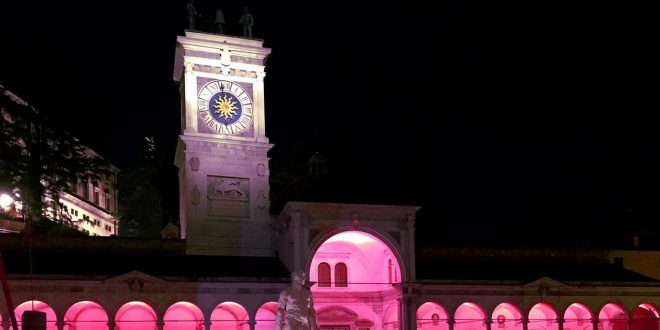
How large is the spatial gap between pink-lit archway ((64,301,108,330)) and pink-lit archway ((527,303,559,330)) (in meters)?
18.5

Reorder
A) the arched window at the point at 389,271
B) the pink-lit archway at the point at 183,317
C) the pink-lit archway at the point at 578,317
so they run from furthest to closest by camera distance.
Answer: the pink-lit archway at the point at 578,317 → the arched window at the point at 389,271 → the pink-lit archway at the point at 183,317

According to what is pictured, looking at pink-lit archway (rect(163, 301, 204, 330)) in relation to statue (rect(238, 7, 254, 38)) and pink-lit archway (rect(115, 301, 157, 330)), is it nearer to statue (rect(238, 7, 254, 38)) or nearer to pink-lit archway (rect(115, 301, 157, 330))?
pink-lit archway (rect(115, 301, 157, 330))

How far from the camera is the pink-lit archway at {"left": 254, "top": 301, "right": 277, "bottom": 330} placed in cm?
3300

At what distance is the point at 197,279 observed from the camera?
31578 mm

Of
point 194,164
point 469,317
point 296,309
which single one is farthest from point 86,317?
point 469,317

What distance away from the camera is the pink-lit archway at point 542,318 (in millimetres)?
36594

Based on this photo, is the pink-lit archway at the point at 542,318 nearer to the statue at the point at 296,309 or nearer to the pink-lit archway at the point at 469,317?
the pink-lit archway at the point at 469,317

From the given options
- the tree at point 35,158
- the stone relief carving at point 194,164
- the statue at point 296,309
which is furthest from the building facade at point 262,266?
the statue at point 296,309

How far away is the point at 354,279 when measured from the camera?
3766cm

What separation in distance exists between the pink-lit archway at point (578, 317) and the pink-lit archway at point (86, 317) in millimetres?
20738

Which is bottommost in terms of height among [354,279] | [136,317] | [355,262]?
[136,317]

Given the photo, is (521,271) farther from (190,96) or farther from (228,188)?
(190,96)

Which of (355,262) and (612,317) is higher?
(355,262)

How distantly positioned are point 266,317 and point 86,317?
291 inches
